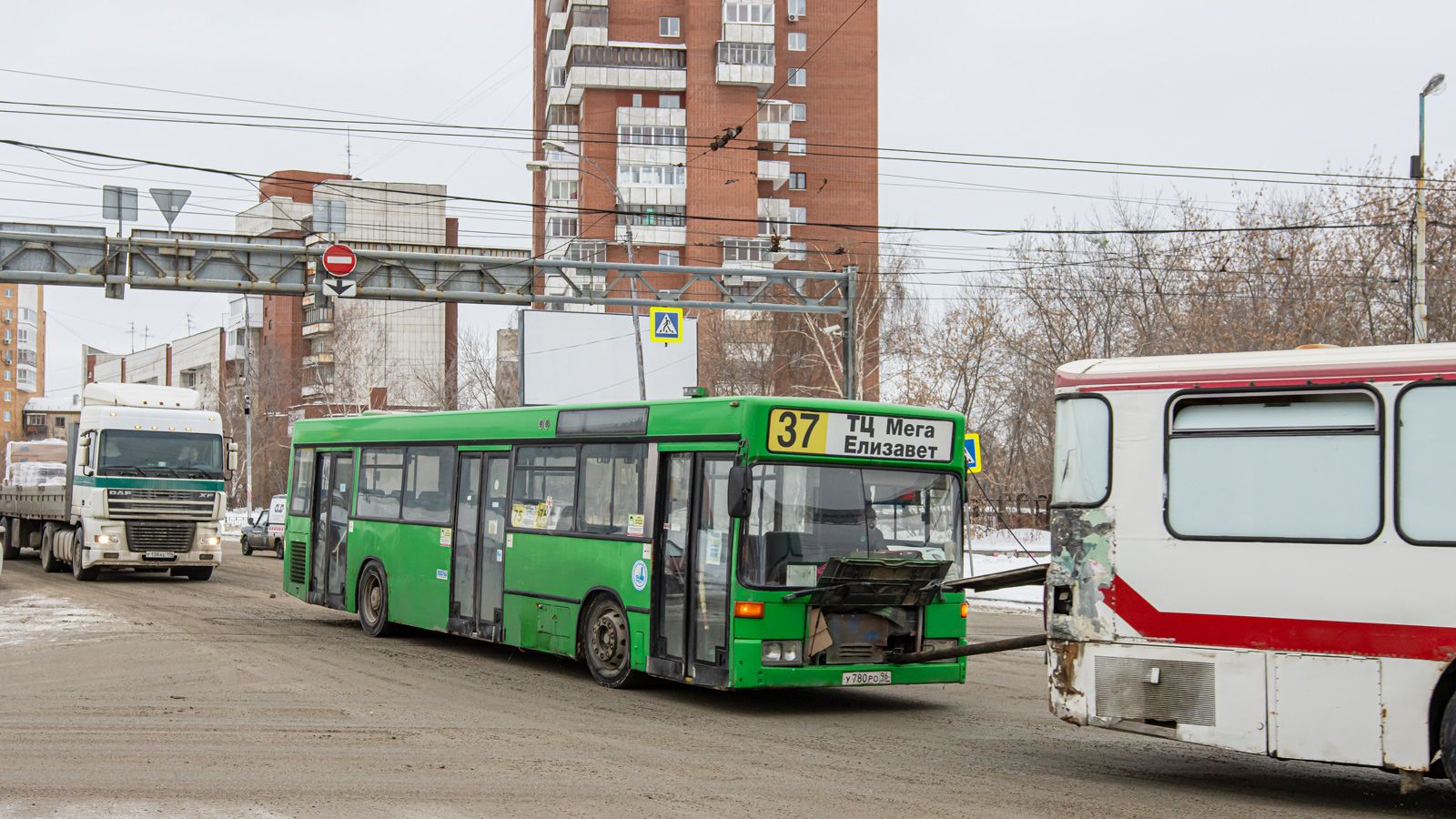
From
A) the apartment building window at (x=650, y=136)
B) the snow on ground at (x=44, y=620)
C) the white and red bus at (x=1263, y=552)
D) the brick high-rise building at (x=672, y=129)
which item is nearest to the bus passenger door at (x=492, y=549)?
the snow on ground at (x=44, y=620)

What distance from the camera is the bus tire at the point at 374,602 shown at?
17156 millimetres

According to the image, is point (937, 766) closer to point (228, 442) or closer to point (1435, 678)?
point (1435, 678)

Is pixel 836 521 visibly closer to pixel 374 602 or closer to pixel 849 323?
pixel 374 602

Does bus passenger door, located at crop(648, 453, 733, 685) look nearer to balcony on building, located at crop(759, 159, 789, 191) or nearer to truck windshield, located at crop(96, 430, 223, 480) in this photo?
Result: truck windshield, located at crop(96, 430, 223, 480)

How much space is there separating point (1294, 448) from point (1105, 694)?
77.1 inches

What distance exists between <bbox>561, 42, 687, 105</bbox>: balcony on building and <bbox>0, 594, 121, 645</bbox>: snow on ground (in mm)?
57212

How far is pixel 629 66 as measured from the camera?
75.3m

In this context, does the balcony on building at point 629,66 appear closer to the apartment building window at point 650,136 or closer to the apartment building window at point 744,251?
the apartment building window at point 650,136

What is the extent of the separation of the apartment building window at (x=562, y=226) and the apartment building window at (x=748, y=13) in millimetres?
14266

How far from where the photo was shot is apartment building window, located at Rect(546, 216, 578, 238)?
76356 millimetres

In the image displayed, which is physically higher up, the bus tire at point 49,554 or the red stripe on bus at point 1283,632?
the red stripe on bus at point 1283,632

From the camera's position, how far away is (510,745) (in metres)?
9.64

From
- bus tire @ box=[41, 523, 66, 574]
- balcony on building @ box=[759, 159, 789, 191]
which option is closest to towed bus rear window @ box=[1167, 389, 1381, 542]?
bus tire @ box=[41, 523, 66, 574]

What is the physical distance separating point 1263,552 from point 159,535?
23.4 m
